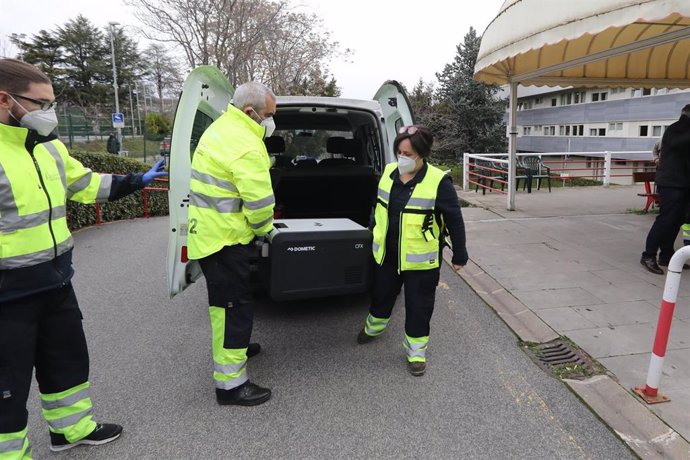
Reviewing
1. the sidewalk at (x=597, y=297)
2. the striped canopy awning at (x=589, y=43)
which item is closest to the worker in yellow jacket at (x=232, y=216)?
the sidewalk at (x=597, y=297)

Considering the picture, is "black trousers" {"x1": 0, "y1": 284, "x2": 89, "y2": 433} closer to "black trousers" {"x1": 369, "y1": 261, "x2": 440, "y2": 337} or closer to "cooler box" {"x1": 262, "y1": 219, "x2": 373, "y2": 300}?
"cooler box" {"x1": 262, "y1": 219, "x2": 373, "y2": 300}

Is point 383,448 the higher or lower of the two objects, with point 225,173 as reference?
lower

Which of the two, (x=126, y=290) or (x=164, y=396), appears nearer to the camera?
(x=164, y=396)

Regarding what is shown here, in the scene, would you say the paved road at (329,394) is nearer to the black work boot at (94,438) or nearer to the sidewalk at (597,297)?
the black work boot at (94,438)

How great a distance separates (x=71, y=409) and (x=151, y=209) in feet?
31.2

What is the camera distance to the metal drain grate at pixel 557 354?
3400 mm

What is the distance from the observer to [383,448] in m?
2.48

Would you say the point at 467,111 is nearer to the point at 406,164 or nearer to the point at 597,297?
the point at 597,297

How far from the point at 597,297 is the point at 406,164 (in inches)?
108

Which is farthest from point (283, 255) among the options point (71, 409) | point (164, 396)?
point (71, 409)

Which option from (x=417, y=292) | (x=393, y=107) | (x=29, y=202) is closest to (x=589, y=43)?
(x=393, y=107)

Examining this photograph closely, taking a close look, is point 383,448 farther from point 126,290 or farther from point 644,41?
point 644,41

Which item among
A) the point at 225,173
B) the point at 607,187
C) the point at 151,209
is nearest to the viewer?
the point at 225,173

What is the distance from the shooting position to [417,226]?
124 inches
